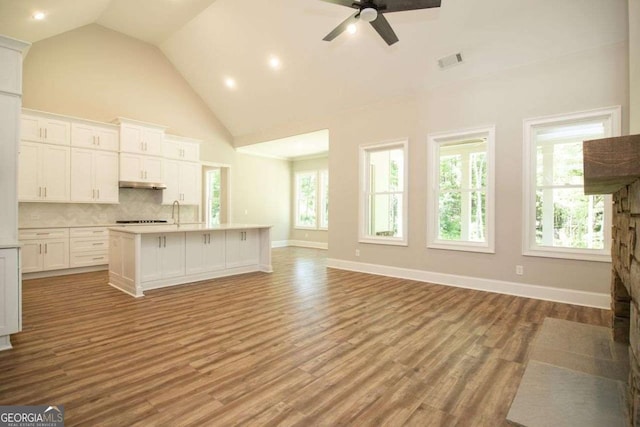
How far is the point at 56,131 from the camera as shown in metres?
5.51

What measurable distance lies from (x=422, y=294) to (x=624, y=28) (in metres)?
3.81

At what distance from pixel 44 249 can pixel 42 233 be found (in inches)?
10.6

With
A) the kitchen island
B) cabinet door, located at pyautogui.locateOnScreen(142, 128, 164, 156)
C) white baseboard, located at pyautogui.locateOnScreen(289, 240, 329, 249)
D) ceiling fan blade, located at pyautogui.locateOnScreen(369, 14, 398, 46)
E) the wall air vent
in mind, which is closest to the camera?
ceiling fan blade, located at pyautogui.locateOnScreen(369, 14, 398, 46)

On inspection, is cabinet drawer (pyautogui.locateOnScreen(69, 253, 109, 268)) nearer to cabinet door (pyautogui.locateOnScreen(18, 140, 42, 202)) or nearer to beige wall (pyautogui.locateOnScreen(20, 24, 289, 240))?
beige wall (pyautogui.locateOnScreen(20, 24, 289, 240))

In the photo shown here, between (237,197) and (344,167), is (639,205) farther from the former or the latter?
(237,197)

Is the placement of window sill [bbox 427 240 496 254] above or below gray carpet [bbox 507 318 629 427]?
above

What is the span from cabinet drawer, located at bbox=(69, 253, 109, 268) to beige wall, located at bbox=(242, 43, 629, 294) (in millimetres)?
4395

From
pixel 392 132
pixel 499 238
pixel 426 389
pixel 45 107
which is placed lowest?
pixel 426 389

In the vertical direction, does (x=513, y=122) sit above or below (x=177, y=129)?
below

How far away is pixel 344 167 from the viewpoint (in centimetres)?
635

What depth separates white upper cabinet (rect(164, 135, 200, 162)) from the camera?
7039 mm

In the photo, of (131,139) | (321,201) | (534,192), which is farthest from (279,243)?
(534,192)

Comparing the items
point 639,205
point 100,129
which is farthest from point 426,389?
point 100,129

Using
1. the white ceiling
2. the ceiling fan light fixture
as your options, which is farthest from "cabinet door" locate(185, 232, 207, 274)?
the ceiling fan light fixture
